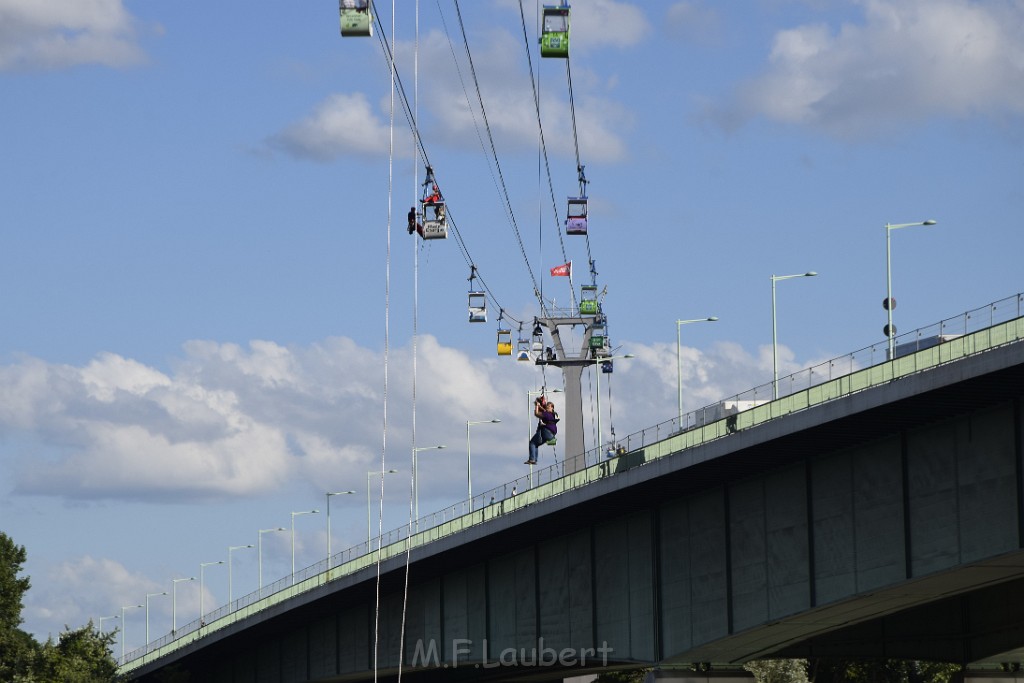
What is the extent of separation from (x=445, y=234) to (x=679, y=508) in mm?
13958

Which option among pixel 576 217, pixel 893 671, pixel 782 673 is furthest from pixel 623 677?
pixel 576 217

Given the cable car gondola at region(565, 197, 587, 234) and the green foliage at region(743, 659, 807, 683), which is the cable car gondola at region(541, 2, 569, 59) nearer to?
the cable car gondola at region(565, 197, 587, 234)

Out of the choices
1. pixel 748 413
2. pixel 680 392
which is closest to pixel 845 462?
pixel 748 413

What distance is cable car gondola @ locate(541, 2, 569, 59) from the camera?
2034 inches

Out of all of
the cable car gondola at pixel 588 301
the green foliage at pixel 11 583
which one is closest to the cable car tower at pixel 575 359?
the cable car gondola at pixel 588 301

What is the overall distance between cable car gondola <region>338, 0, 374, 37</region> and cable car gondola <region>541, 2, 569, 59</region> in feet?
38.5

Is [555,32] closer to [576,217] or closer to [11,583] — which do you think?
[576,217]

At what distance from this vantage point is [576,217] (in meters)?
84.4

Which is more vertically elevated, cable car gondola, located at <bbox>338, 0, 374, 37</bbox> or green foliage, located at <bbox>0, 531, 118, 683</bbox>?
cable car gondola, located at <bbox>338, 0, 374, 37</bbox>

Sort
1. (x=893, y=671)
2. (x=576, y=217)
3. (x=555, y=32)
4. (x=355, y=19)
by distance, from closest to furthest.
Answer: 1. (x=355, y=19)
2. (x=555, y=32)
3. (x=576, y=217)
4. (x=893, y=671)

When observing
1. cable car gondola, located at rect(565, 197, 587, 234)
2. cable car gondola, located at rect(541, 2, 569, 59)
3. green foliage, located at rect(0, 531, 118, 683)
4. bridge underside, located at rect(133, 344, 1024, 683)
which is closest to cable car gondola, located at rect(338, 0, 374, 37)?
cable car gondola, located at rect(541, 2, 569, 59)

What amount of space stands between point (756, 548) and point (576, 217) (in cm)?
2613

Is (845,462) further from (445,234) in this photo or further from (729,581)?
(445,234)

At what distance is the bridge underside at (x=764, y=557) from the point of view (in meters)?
52.1
